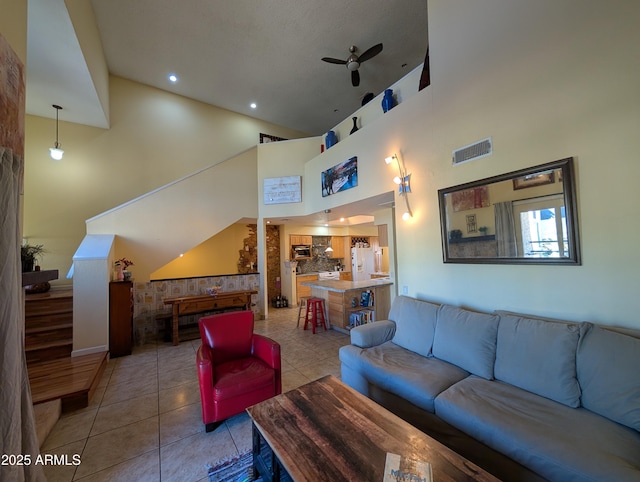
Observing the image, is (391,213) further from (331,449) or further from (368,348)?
(331,449)

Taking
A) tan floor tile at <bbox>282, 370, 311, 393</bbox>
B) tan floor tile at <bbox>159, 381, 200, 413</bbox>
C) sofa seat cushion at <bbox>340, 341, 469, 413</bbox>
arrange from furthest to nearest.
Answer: tan floor tile at <bbox>282, 370, 311, 393</bbox> < tan floor tile at <bbox>159, 381, 200, 413</bbox> < sofa seat cushion at <bbox>340, 341, 469, 413</bbox>

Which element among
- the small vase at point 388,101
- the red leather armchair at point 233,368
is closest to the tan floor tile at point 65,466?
the red leather armchair at point 233,368

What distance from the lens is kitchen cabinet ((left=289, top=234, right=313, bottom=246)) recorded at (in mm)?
7691

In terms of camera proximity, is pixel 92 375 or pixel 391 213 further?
Result: pixel 391 213

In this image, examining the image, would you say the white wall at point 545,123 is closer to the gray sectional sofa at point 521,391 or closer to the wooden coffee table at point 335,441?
the gray sectional sofa at point 521,391

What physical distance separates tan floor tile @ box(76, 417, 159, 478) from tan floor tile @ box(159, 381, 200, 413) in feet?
0.81

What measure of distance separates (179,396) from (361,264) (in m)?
6.63

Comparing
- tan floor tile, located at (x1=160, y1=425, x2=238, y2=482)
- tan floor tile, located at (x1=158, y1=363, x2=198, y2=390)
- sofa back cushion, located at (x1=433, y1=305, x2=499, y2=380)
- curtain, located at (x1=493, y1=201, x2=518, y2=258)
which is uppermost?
curtain, located at (x1=493, y1=201, x2=518, y2=258)

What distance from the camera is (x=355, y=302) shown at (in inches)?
192

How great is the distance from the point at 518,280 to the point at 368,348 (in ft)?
5.08

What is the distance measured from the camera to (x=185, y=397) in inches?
105

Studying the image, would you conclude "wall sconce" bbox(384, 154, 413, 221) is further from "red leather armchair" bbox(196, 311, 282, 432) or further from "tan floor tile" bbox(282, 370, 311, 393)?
"tan floor tile" bbox(282, 370, 311, 393)

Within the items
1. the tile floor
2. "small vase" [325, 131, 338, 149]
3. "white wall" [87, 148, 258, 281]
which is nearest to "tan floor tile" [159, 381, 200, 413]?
the tile floor

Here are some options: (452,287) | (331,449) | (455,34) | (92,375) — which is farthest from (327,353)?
(455,34)
